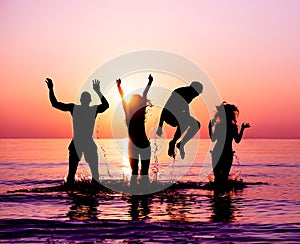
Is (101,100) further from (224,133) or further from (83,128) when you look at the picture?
(224,133)

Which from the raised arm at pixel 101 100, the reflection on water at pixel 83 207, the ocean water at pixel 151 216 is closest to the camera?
the ocean water at pixel 151 216

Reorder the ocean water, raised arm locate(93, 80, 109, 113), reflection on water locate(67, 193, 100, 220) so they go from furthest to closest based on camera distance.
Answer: raised arm locate(93, 80, 109, 113)
reflection on water locate(67, 193, 100, 220)
the ocean water

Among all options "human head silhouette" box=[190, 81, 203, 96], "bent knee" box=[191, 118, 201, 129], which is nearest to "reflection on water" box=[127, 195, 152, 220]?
"bent knee" box=[191, 118, 201, 129]

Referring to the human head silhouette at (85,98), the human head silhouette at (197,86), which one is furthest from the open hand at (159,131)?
the human head silhouette at (85,98)

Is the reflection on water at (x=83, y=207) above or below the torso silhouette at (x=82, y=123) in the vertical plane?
below

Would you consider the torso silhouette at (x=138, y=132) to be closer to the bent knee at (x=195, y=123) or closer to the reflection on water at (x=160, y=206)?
the reflection on water at (x=160, y=206)

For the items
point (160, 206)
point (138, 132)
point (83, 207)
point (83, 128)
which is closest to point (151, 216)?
point (160, 206)

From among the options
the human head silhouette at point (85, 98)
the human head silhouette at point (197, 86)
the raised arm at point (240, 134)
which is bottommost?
the raised arm at point (240, 134)

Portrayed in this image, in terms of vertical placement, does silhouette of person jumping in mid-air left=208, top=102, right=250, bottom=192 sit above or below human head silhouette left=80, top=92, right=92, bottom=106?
below

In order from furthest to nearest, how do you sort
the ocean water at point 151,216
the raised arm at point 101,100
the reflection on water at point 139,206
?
the raised arm at point 101,100
the reflection on water at point 139,206
the ocean water at point 151,216

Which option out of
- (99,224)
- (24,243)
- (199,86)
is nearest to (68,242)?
(24,243)

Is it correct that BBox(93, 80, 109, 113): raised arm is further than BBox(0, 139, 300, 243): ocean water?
Yes

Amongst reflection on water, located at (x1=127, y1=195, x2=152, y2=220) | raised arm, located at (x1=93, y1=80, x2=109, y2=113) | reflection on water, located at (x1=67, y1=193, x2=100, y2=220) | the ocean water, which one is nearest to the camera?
the ocean water

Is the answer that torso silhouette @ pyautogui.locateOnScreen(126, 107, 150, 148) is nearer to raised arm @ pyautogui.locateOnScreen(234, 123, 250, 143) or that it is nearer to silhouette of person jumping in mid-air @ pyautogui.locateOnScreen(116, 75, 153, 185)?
silhouette of person jumping in mid-air @ pyautogui.locateOnScreen(116, 75, 153, 185)
